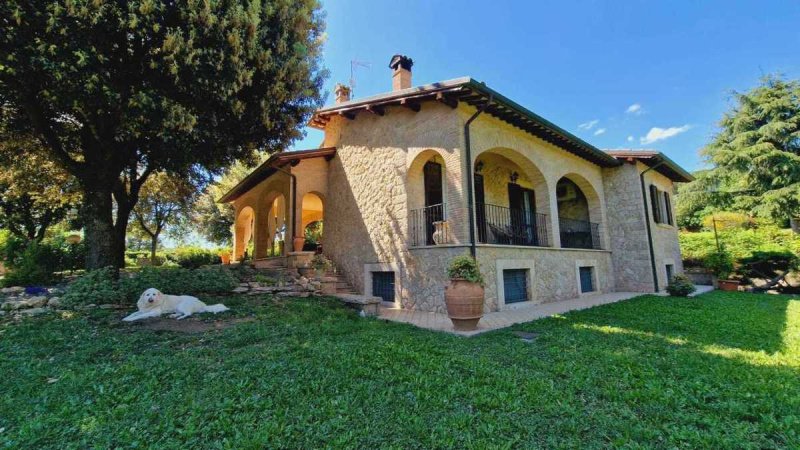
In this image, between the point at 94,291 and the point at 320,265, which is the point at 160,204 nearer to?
the point at 320,265

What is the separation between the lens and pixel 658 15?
12.1 metres

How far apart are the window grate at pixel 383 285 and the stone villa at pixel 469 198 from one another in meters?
0.03

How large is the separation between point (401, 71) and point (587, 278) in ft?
29.8

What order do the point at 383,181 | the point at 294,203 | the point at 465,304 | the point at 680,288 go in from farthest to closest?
the point at 294,203 < the point at 680,288 < the point at 383,181 < the point at 465,304

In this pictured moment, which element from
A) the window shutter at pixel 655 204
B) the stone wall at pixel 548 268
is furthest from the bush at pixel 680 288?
the window shutter at pixel 655 204

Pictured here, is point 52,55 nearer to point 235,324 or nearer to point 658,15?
point 235,324

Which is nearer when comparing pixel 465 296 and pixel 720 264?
pixel 465 296

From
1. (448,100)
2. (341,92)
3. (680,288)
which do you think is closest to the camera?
(448,100)

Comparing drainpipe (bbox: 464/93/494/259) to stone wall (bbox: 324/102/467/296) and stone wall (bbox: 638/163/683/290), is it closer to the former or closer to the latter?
stone wall (bbox: 324/102/467/296)

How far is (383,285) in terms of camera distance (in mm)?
9438

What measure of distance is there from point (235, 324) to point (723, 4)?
16.8 m

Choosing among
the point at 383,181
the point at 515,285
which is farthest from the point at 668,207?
the point at 383,181

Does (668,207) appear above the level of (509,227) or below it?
above

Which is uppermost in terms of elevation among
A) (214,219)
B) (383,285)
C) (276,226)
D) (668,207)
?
(214,219)
